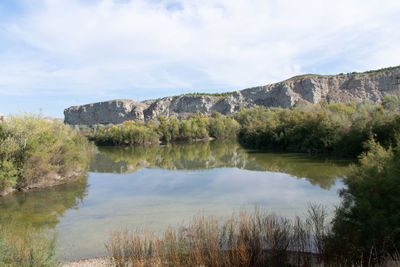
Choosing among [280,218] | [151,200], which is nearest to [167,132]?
[151,200]

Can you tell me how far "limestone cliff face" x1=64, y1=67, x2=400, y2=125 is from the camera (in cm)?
7944

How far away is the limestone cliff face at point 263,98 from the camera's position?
79.4 m

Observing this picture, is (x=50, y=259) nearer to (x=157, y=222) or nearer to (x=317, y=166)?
(x=157, y=222)

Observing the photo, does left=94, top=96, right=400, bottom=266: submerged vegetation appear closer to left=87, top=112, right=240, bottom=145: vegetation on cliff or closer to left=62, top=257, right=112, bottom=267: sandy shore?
left=62, top=257, right=112, bottom=267: sandy shore

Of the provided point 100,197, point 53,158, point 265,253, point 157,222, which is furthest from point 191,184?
point 265,253

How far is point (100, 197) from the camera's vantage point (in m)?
14.3

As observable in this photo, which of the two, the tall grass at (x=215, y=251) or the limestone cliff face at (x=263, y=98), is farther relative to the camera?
the limestone cliff face at (x=263, y=98)

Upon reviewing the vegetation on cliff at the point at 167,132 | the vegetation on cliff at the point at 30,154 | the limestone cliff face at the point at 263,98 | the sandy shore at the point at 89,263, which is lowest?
the sandy shore at the point at 89,263

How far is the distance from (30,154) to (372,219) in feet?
51.7

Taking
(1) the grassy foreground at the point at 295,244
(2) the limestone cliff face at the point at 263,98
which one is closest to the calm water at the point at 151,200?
(1) the grassy foreground at the point at 295,244

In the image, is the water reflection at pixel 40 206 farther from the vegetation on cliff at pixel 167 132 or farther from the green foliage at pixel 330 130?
the vegetation on cliff at pixel 167 132

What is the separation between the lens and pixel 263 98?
105m

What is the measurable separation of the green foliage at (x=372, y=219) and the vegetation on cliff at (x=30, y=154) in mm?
14738

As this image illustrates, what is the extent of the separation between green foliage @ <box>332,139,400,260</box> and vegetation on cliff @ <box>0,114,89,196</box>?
14.7m
